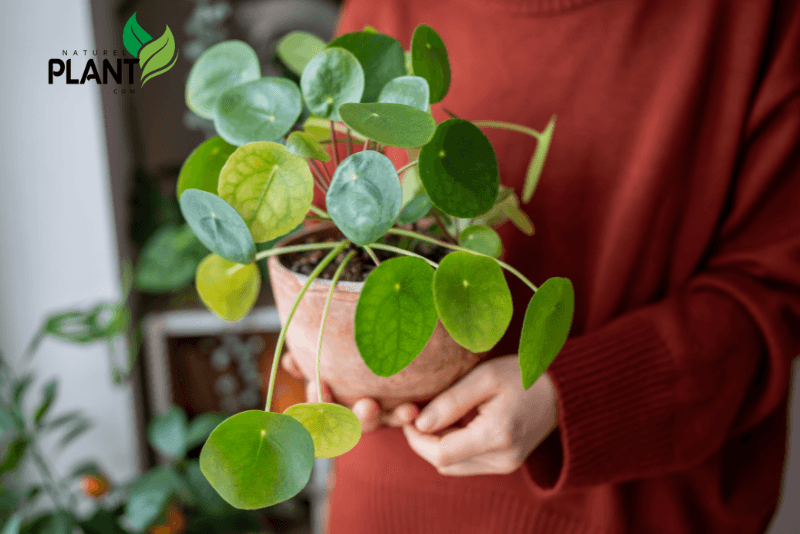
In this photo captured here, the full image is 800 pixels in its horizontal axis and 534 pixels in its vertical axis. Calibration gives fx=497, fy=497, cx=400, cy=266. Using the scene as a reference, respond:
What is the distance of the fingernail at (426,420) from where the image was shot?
0.42m

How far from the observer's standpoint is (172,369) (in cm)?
128

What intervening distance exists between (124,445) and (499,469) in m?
1.11

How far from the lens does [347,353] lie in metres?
0.35

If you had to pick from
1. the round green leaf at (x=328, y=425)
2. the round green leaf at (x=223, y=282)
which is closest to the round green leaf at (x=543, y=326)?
the round green leaf at (x=328, y=425)

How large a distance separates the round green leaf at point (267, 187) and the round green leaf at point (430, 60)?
0.32 feet

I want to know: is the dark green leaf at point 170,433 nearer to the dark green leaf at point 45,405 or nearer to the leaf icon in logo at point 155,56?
the dark green leaf at point 45,405

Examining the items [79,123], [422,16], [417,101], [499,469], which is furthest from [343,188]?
[79,123]

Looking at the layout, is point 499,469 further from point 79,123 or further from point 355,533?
point 79,123

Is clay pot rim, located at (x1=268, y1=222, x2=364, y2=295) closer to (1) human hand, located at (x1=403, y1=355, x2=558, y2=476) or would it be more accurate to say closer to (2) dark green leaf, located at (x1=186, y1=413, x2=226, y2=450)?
(1) human hand, located at (x1=403, y1=355, x2=558, y2=476)

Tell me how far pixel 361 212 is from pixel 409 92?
8 centimetres

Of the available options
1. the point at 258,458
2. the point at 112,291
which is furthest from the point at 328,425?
the point at 112,291

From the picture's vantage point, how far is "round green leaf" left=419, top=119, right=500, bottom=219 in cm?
28

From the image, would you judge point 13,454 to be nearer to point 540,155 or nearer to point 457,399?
point 457,399

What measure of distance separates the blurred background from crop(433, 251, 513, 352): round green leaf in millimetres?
877
